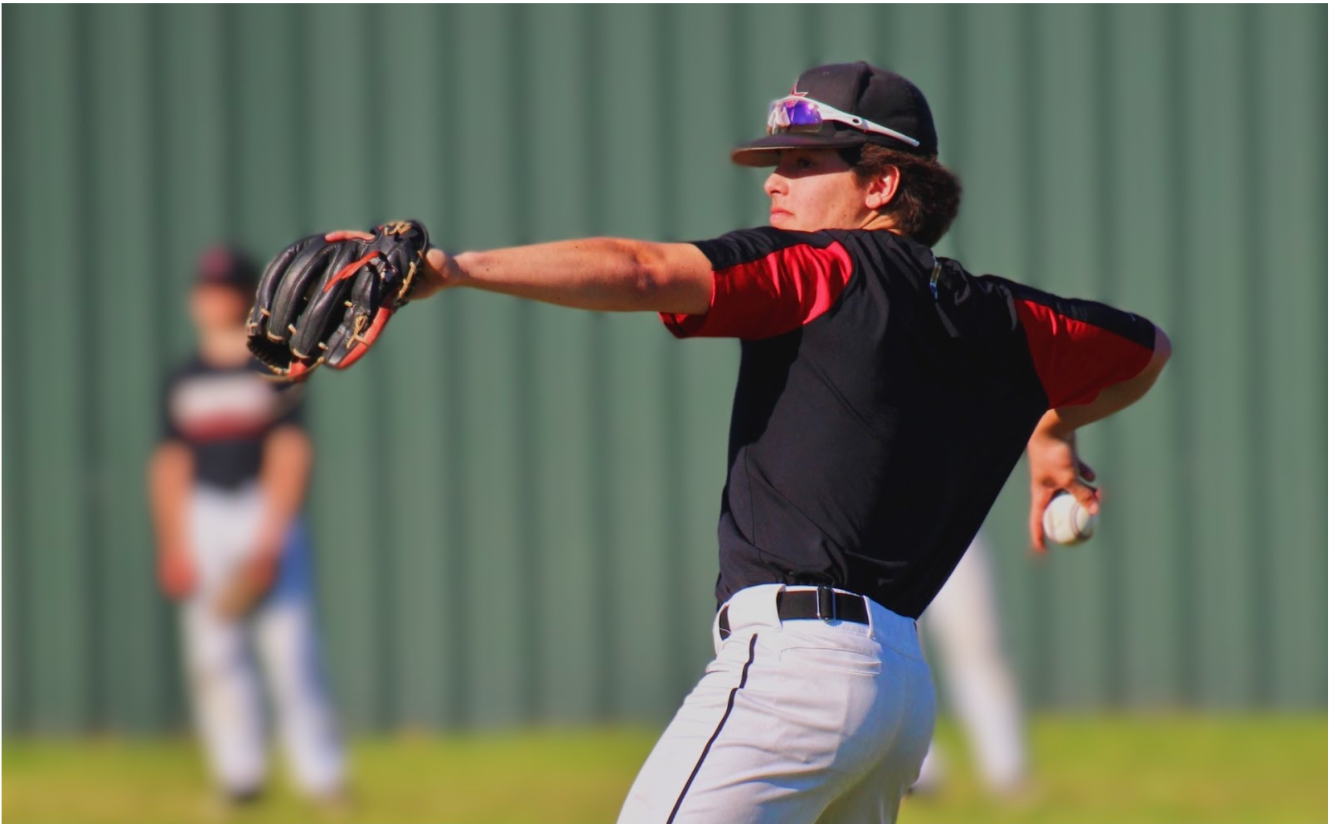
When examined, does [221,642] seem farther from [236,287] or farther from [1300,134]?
[1300,134]

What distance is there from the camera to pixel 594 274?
2.25 meters

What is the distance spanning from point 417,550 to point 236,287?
149cm

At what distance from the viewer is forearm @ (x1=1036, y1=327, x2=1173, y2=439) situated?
3.01 metres

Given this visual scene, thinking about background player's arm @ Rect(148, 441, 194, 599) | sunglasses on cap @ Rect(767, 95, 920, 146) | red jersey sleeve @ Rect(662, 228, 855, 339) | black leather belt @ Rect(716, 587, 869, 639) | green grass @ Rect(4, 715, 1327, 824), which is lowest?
green grass @ Rect(4, 715, 1327, 824)

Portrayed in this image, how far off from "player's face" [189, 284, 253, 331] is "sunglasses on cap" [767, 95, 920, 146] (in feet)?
13.4

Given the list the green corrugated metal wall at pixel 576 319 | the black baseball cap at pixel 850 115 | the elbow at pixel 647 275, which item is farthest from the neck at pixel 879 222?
the green corrugated metal wall at pixel 576 319

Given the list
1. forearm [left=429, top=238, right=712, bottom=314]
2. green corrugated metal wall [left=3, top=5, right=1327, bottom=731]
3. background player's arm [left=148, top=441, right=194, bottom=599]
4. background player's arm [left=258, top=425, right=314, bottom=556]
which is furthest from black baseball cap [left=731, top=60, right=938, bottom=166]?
green corrugated metal wall [left=3, top=5, right=1327, bottom=731]

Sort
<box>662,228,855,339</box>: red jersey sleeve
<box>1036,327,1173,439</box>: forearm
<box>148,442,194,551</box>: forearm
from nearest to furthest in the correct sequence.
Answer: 1. <box>662,228,855,339</box>: red jersey sleeve
2. <box>1036,327,1173,439</box>: forearm
3. <box>148,442,194,551</box>: forearm

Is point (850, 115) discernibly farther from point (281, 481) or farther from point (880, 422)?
point (281, 481)

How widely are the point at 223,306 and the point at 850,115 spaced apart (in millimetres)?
4286

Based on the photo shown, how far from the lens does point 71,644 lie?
746 centimetres

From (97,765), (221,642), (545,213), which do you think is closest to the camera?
(221,642)

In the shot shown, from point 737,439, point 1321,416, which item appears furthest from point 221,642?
Answer: point 1321,416

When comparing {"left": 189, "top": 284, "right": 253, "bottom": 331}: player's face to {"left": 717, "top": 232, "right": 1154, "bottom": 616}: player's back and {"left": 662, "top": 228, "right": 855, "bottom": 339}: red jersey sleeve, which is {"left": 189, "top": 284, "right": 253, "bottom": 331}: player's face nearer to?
{"left": 717, "top": 232, "right": 1154, "bottom": 616}: player's back
